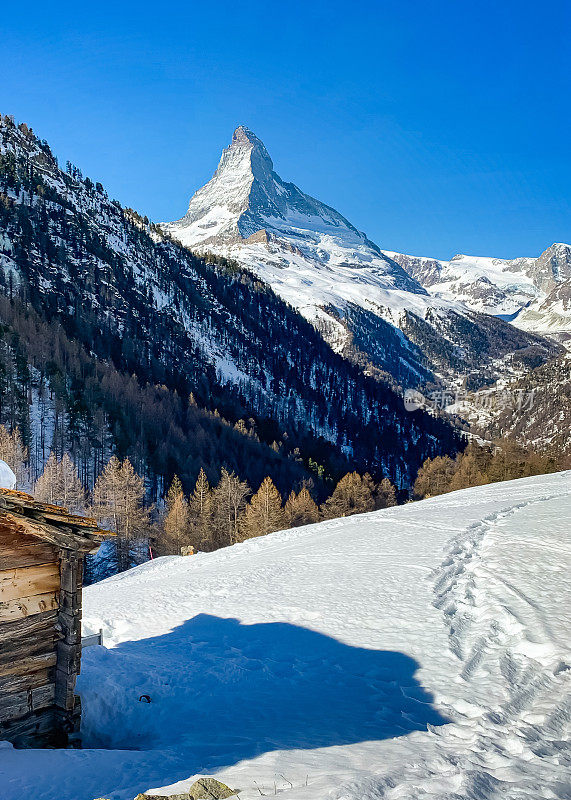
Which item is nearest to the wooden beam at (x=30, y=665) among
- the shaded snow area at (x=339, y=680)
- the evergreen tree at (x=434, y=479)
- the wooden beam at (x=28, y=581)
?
the wooden beam at (x=28, y=581)

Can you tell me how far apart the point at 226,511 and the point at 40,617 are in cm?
5435

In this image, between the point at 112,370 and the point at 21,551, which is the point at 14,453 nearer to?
the point at 112,370

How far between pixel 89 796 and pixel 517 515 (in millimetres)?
29594

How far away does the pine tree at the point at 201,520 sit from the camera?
5703 cm

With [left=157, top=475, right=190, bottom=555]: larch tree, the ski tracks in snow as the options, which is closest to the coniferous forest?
[left=157, top=475, right=190, bottom=555]: larch tree

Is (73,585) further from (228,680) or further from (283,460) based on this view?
(283,460)

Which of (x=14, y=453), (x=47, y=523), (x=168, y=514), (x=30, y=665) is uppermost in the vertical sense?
(x=14, y=453)

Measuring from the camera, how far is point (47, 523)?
29.7 feet

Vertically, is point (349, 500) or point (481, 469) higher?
point (481, 469)

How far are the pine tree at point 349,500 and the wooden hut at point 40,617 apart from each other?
61663 mm

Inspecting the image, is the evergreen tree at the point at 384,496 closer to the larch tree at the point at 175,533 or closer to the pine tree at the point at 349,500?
the pine tree at the point at 349,500

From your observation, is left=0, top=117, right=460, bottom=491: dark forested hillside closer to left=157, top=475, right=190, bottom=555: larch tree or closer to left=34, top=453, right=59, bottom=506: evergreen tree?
left=34, top=453, right=59, bottom=506: evergreen tree

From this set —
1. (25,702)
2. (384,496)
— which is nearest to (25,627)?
(25,702)

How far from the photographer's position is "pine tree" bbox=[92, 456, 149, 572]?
181 feet
